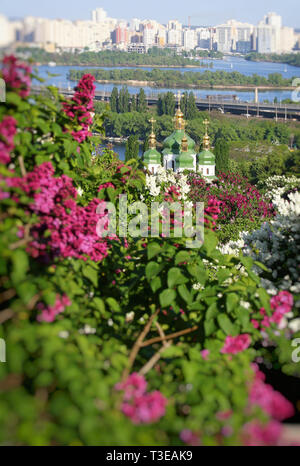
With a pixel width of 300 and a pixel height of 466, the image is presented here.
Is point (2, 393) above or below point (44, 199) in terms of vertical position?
below

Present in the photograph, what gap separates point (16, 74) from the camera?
86.0 inches

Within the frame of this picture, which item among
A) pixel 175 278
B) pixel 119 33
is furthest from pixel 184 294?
pixel 119 33

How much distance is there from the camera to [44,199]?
7.51ft

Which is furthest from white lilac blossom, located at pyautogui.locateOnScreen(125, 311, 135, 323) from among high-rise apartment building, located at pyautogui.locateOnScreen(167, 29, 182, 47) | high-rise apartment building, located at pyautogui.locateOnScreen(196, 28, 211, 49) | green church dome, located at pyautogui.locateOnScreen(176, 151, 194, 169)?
green church dome, located at pyautogui.locateOnScreen(176, 151, 194, 169)

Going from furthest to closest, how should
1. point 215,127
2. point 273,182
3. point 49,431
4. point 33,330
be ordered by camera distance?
point 215,127, point 273,182, point 33,330, point 49,431

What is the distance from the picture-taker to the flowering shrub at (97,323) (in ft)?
5.17

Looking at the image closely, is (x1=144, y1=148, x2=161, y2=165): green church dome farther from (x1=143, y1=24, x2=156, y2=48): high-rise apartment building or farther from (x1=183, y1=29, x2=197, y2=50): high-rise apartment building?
(x1=143, y1=24, x2=156, y2=48): high-rise apartment building

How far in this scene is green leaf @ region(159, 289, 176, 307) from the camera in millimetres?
2430

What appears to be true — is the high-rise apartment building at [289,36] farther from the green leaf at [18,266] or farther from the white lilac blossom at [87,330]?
the green leaf at [18,266]

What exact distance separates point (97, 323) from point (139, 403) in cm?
96
